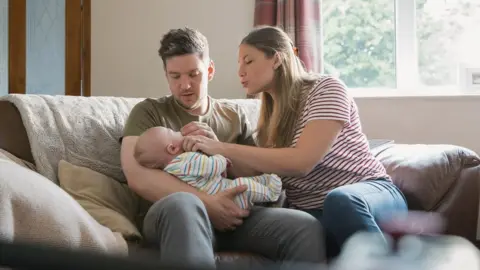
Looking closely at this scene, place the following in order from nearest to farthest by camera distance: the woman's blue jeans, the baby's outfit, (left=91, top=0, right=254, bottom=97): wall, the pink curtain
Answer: the woman's blue jeans, the baby's outfit, the pink curtain, (left=91, top=0, right=254, bottom=97): wall

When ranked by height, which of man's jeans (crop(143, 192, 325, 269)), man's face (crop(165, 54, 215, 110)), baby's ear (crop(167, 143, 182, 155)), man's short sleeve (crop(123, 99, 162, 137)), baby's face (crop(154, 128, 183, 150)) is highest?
man's face (crop(165, 54, 215, 110))

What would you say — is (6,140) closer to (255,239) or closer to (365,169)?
(255,239)

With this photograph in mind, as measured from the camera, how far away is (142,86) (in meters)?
3.34

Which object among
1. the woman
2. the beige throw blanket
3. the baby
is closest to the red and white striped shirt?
the woman

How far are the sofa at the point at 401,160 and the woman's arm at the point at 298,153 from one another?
402mm

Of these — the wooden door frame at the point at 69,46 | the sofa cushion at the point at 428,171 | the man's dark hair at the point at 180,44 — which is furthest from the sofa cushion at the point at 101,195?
the wooden door frame at the point at 69,46

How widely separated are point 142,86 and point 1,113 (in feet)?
5.24

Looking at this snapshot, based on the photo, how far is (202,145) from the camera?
1609 mm

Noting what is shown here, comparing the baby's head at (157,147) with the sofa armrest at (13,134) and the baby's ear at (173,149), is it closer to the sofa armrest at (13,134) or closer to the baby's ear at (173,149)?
the baby's ear at (173,149)

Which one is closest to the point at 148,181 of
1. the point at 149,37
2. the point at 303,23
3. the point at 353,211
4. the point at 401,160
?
the point at 353,211

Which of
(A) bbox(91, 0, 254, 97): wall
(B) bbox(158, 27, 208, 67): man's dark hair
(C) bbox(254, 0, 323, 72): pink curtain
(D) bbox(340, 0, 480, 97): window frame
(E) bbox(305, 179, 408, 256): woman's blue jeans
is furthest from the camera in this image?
(A) bbox(91, 0, 254, 97): wall

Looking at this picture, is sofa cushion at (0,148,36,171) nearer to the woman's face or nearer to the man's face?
the man's face

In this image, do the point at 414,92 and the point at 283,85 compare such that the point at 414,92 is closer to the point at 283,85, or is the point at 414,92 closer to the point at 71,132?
the point at 283,85

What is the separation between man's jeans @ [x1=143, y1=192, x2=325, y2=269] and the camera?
1279 mm
